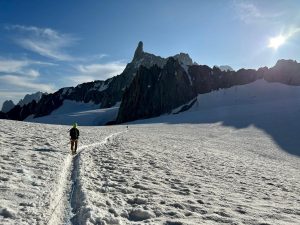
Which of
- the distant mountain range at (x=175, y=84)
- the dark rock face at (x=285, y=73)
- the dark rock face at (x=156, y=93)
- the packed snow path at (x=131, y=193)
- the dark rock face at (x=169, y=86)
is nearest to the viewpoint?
the packed snow path at (x=131, y=193)

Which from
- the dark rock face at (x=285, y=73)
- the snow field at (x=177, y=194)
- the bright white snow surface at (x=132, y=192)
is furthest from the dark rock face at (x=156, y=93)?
the snow field at (x=177, y=194)

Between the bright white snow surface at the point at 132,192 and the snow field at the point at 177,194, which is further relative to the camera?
the snow field at the point at 177,194

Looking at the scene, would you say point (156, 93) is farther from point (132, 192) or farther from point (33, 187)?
point (33, 187)

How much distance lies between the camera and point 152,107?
149625 mm

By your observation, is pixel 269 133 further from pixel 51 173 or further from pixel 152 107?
pixel 152 107

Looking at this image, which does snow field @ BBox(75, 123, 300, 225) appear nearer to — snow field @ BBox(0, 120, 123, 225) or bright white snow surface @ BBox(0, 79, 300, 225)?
bright white snow surface @ BBox(0, 79, 300, 225)

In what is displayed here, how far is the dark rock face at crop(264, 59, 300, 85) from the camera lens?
137 metres

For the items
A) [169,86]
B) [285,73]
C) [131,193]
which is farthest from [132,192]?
[169,86]

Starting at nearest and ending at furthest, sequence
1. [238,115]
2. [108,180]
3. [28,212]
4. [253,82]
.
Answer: [28,212], [108,180], [238,115], [253,82]

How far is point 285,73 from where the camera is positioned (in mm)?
140250

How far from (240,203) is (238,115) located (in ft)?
270

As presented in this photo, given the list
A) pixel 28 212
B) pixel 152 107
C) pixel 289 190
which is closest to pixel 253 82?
pixel 152 107

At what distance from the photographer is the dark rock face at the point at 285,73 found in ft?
449

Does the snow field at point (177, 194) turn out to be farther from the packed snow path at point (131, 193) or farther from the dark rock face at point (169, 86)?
the dark rock face at point (169, 86)
